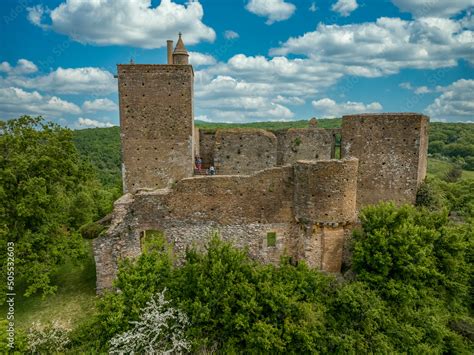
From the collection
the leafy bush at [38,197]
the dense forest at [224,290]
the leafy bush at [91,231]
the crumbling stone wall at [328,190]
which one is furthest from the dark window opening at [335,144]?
the leafy bush at [91,231]

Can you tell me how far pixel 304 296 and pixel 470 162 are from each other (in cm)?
5093

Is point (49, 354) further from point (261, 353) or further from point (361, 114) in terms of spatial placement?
point (361, 114)

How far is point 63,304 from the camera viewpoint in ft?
55.1

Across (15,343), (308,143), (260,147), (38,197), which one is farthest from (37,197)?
(308,143)

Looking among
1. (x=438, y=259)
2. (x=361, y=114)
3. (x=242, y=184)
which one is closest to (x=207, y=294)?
(x=242, y=184)

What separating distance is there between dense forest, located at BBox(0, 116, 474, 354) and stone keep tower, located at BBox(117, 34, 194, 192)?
3.16 metres

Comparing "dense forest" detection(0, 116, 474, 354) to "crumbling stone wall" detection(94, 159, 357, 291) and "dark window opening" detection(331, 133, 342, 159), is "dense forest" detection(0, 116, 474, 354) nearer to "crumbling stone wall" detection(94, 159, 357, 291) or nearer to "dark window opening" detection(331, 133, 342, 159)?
"crumbling stone wall" detection(94, 159, 357, 291)

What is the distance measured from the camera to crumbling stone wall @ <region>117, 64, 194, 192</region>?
1948cm

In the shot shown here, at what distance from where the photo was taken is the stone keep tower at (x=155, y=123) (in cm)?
1947

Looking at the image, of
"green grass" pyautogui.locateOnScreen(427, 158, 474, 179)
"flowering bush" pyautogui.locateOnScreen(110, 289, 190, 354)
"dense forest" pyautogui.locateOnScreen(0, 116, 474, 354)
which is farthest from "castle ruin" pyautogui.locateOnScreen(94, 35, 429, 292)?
"green grass" pyautogui.locateOnScreen(427, 158, 474, 179)

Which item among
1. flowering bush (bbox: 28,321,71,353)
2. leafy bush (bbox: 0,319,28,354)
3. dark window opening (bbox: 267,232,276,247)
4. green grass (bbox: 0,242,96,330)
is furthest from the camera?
dark window opening (bbox: 267,232,276,247)

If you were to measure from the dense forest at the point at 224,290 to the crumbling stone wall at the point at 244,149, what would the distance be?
6.92 metres

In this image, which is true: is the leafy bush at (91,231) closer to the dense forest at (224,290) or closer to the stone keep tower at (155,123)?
the dense forest at (224,290)

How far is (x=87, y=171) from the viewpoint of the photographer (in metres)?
19.7
